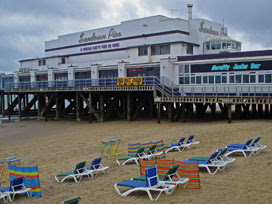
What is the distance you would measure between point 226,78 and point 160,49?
9.16m

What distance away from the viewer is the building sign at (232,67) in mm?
23356

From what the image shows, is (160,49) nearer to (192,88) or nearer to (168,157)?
(192,88)

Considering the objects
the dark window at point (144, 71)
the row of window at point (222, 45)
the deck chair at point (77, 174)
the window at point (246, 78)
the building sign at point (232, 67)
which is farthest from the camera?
the row of window at point (222, 45)

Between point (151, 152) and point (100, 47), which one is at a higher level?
point (100, 47)

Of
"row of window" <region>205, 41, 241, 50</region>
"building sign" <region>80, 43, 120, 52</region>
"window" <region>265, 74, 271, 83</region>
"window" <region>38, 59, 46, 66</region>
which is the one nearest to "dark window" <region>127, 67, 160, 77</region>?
"building sign" <region>80, 43, 120, 52</region>

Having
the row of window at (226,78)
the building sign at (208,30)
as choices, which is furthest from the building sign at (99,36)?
the row of window at (226,78)

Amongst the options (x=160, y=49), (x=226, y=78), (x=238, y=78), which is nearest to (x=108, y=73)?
(x=160, y=49)

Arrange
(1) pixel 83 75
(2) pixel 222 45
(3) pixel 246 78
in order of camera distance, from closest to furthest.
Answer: (3) pixel 246 78 → (2) pixel 222 45 → (1) pixel 83 75

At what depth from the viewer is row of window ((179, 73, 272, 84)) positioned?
23.4 m

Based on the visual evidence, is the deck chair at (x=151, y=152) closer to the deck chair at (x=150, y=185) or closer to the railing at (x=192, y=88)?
the deck chair at (x=150, y=185)

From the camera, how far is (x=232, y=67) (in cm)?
2466

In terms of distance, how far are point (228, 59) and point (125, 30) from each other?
564 inches

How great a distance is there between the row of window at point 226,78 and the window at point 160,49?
5.50 m

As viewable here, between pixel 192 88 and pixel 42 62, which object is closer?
pixel 192 88
